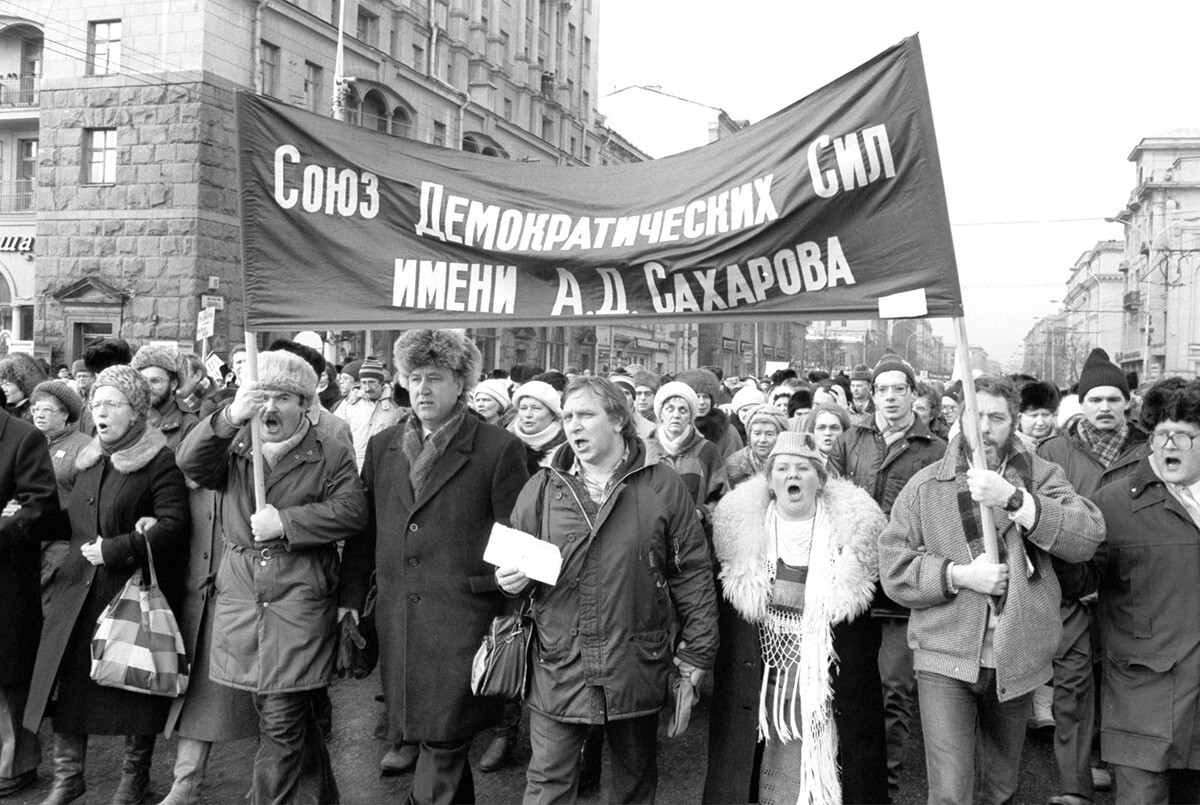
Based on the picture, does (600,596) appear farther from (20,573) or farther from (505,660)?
(20,573)

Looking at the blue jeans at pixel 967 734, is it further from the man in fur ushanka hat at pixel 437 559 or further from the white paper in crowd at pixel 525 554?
the man in fur ushanka hat at pixel 437 559

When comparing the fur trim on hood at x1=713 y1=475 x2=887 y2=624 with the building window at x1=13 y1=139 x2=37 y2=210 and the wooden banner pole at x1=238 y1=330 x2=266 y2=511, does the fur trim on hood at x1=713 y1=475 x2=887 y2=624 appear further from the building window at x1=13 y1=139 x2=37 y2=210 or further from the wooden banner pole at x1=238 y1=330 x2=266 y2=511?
the building window at x1=13 y1=139 x2=37 y2=210

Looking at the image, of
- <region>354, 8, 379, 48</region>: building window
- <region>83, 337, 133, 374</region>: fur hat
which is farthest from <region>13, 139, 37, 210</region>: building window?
<region>83, 337, 133, 374</region>: fur hat

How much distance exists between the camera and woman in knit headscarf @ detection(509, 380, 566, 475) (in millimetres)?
6461

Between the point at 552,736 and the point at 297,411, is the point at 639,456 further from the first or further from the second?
the point at 297,411

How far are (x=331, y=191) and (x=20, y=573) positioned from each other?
2576mm

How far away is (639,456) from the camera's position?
3.99 m

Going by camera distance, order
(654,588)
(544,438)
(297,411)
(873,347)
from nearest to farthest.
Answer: (654,588) < (297,411) < (544,438) < (873,347)

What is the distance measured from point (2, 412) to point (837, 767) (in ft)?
14.2

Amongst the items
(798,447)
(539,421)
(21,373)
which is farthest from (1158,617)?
(21,373)

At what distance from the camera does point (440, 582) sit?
418cm

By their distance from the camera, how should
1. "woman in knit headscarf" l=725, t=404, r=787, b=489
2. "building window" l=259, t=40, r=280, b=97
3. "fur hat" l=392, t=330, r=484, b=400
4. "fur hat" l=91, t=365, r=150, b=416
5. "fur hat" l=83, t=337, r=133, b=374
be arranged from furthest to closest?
"building window" l=259, t=40, r=280, b=97 → "fur hat" l=83, t=337, r=133, b=374 → "woman in knit headscarf" l=725, t=404, r=787, b=489 → "fur hat" l=91, t=365, r=150, b=416 → "fur hat" l=392, t=330, r=484, b=400

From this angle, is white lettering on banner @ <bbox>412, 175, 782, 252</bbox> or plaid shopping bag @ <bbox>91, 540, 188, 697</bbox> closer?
white lettering on banner @ <bbox>412, 175, 782, 252</bbox>

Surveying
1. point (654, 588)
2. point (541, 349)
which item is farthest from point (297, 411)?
point (541, 349)
